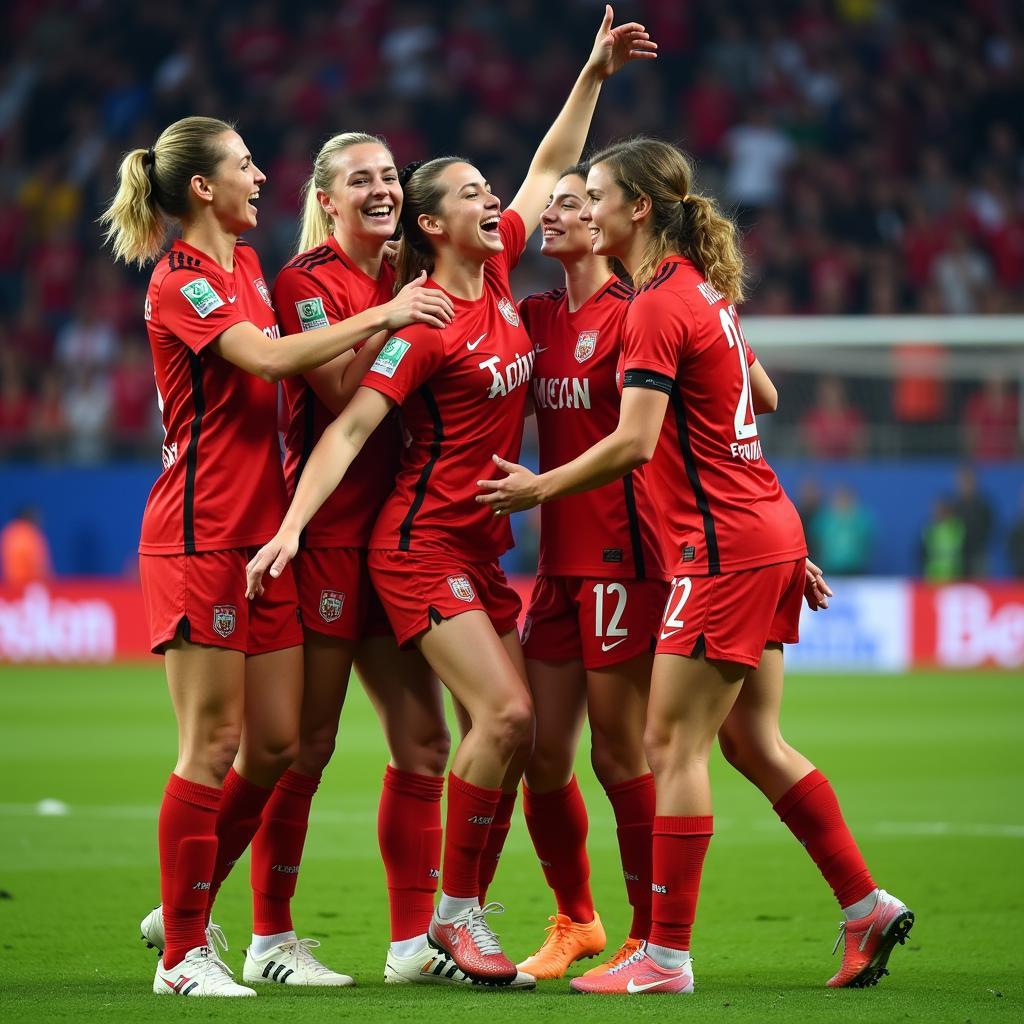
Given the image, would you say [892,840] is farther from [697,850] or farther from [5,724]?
[5,724]

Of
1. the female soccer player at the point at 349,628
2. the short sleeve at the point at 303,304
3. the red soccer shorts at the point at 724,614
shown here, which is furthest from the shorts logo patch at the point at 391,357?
the red soccer shorts at the point at 724,614

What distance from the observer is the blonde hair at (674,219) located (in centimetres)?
496

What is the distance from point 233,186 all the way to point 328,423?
2.53ft

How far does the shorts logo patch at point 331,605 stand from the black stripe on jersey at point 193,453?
17.9 inches

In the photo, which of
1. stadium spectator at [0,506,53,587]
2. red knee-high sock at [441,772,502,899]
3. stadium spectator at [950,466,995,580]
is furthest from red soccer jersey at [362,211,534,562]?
stadium spectator at [0,506,53,587]

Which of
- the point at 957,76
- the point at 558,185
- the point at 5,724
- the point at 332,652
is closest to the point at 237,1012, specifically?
the point at 332,652

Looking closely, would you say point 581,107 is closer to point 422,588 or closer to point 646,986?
point 422,588

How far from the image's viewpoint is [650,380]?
466 cm

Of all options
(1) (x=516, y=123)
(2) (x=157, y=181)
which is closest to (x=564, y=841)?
(2) (x=157, y=181)

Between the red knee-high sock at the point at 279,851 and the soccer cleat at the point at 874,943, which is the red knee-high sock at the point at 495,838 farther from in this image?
the soccer cleat at the point at 874,943

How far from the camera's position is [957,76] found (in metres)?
20.4

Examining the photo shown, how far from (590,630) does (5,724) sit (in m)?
8.77

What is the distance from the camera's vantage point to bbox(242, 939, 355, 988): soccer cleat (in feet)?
16.6

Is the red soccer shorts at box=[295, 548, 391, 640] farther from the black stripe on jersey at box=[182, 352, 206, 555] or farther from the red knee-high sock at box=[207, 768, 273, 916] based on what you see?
the red knee-high sock at box=[207, 768, 273, 916]
